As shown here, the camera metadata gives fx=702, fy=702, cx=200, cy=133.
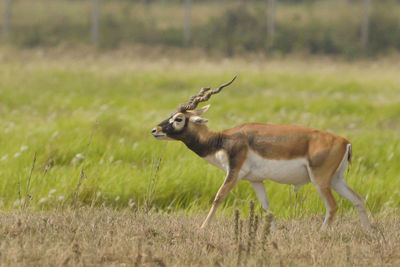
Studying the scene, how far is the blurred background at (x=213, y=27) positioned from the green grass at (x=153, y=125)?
340 inches

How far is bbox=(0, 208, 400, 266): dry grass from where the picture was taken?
493 centimetres

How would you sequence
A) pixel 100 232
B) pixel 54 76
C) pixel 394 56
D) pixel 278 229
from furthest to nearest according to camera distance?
pixel 394 56 → pixel 54 76 → pixel 278 229 → pixel 100 232

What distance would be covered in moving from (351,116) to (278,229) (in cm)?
934

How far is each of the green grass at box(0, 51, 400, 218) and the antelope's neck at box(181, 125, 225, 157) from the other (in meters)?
1.25

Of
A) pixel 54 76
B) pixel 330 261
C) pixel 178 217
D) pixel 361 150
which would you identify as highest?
pixel 330 261

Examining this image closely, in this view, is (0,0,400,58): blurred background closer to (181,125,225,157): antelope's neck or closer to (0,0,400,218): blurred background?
(0,0,400,218): blurred background

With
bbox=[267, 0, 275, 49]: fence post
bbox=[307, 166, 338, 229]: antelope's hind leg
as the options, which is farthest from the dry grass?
bbox=[267, 0, 275, 49]: fence post

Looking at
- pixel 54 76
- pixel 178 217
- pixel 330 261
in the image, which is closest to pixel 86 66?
pixel 54 76

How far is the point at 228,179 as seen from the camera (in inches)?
235

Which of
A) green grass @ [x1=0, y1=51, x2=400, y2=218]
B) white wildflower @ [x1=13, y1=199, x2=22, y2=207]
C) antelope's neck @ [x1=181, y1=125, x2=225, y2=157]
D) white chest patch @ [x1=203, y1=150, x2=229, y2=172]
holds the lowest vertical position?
green grass @ [x1=0, y1=51, x2=400, y2=218]

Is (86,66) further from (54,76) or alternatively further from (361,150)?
(361,150)

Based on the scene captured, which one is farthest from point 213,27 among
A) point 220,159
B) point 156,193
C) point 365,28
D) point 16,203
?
point 220,159

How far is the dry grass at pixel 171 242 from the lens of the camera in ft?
16.2

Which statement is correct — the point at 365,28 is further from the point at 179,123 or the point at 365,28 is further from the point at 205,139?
the point at 179,123
